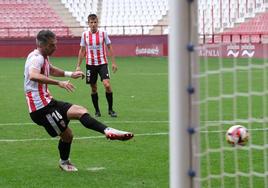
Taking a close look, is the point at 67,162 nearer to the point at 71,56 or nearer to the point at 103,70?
the point at 103,70

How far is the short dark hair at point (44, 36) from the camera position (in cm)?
778

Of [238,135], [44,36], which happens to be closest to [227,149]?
[238,135]

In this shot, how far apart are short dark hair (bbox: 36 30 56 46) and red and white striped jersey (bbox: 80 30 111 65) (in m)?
→ 6.14

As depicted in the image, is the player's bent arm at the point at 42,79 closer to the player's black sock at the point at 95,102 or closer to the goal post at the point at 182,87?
the goal post at the point at 182,87

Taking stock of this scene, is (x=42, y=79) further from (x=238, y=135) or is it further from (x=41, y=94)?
(x=238, y=135)

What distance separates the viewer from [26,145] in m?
10.0

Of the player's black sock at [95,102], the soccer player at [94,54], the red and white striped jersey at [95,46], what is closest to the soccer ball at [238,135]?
the player's black sock at [95,102]

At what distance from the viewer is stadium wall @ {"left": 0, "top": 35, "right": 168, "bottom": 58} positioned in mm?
36031

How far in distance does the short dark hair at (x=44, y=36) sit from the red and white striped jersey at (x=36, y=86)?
0.50ft

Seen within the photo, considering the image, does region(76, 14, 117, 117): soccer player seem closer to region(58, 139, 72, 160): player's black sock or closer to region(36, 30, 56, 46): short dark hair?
region(58, 139, 72, 160): player's black sock

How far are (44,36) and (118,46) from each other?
2907 centimetres

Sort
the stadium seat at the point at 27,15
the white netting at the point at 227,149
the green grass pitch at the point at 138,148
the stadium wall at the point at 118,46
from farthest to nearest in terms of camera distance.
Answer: the stadium seat at the point at 27,15
the stadium wall at the point at 118,46
the green grass pitch at the point at 138,148
the white netting at the point at 227,149

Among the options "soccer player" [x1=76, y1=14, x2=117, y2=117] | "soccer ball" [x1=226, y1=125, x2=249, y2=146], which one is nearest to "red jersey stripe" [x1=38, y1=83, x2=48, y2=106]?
"soccer ball" [x1=226, y1=125, x2=249, y2=146]

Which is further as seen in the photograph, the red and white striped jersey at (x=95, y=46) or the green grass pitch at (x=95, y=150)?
the red and white striped jersey at (x=95, y=46)
